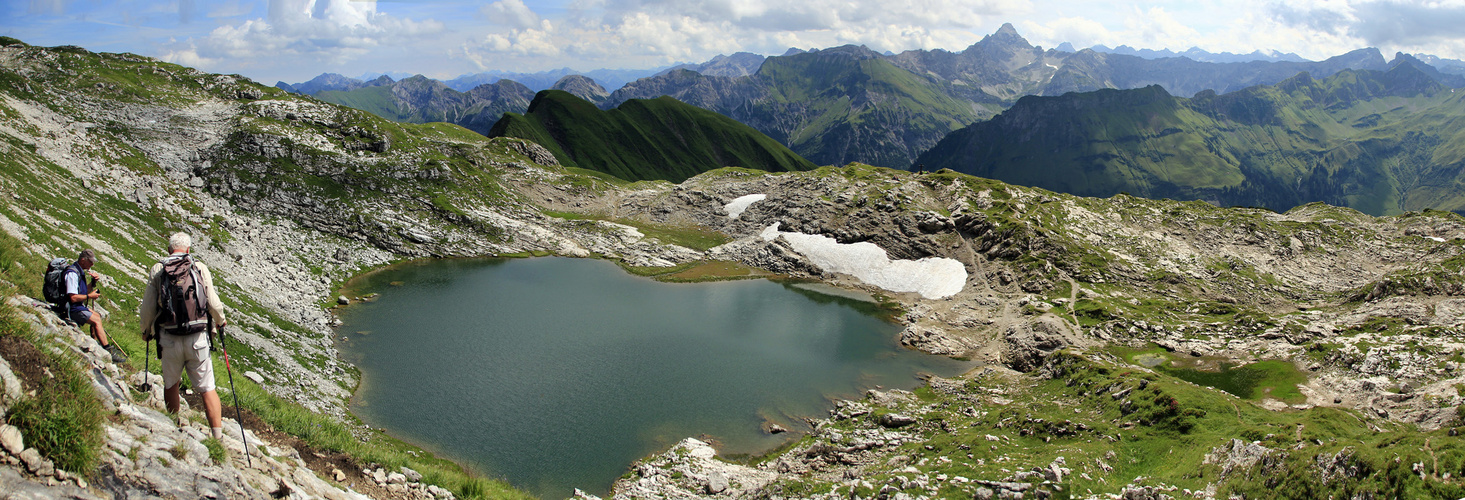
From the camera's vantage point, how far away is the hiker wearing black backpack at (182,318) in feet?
40.0

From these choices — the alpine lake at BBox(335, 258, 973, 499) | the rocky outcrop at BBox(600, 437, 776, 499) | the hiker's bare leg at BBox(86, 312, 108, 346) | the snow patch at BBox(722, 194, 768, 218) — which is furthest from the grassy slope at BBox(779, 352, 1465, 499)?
the snow patch at BBox(722, 194, 768, 218)

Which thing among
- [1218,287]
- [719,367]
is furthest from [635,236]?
[1218,287]

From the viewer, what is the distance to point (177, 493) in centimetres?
1080

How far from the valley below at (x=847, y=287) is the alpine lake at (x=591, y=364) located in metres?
2.35

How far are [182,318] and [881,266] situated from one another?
80.6 m

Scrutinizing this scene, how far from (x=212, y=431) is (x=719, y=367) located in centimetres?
4121

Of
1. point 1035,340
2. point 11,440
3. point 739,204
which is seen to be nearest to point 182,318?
point 11,440

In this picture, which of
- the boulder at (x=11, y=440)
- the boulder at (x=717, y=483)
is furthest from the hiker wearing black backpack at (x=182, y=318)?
the boulder at (x=717, y=483)

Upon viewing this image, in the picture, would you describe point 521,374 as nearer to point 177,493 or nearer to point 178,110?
point 177,493

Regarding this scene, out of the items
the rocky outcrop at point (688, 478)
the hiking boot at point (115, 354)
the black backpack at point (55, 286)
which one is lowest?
the rocky outcrop at point (688, 478)

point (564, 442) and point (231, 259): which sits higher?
point (231, 259)

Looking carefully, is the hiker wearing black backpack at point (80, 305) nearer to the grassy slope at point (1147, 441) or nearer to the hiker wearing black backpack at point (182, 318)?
the hiker wearing black backpack at point (182, 318)

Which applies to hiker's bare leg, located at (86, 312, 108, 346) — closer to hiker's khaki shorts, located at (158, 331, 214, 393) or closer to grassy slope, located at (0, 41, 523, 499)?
grassy slope, located at (0, 41, 523, 499)

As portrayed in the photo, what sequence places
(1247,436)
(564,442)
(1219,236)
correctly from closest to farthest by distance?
(1247,436), (564,442), (1219,236)
